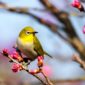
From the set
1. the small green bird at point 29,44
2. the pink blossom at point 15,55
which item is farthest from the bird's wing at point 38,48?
the pink blossom at point 15,55

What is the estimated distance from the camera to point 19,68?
11.4 ft

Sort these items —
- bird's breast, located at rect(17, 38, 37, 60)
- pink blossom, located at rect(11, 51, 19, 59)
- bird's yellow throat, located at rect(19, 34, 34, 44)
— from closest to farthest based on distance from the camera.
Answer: pink blossom, located at rect(11, 51, 19, 59)
bird's breast, located at rect(17, 38, 37, 60)
bird's yellow throat, located at rect(19, 34, 34, 44)

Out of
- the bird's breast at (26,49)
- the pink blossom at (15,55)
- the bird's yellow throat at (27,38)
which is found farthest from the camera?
the bird's yellow throat at (27,38)

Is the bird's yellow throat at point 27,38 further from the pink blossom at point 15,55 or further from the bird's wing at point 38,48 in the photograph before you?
the pink blossom at point 15,55

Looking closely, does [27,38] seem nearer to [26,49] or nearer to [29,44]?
[29,44]

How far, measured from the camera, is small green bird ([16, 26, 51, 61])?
377 cm

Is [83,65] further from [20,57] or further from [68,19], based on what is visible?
[68,19]

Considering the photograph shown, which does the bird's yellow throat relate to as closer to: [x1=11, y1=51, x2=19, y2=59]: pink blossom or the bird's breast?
the bird's breast

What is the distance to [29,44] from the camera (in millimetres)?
3984

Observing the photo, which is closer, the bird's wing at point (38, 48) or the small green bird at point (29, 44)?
the small green bird at point (29, 44)

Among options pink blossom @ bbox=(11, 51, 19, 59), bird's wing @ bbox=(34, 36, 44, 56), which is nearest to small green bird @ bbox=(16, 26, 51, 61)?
bird's wing @ bbox=(34, 36, 44, 56)

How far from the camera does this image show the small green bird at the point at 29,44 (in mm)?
3770

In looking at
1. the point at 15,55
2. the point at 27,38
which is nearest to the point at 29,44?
the point at 27,38

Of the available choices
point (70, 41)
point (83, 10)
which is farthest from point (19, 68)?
point (70, 41)
